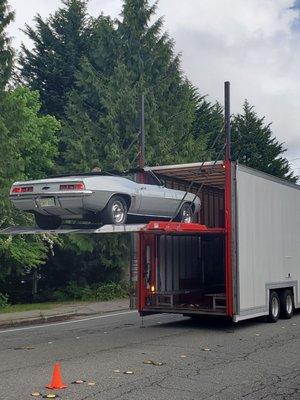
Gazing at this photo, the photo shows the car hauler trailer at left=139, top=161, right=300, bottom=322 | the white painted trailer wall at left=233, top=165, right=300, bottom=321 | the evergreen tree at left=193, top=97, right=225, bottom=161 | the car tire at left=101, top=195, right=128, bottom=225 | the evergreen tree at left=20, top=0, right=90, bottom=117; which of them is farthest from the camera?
the evergreen tree at left=193, top=97, right=225, bottom=161

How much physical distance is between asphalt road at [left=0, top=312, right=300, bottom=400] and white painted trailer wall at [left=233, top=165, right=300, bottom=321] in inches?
32.5

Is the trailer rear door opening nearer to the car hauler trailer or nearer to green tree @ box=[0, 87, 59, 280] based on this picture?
the car hauler trailer

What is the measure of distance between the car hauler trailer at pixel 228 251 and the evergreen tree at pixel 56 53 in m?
17.4

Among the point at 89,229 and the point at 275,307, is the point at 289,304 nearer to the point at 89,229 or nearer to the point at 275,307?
the point at 275,307

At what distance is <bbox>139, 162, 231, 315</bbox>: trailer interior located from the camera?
44.1ft

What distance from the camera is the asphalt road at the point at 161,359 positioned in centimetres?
750

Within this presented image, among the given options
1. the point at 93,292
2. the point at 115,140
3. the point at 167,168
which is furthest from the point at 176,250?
the point at 115,140

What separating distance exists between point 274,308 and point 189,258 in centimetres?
234

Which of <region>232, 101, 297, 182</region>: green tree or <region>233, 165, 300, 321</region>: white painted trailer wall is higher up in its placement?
<region>232, 101, 297, 182</region>: green tree

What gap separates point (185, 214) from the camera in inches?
521

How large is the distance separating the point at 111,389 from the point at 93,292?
17.0 metres

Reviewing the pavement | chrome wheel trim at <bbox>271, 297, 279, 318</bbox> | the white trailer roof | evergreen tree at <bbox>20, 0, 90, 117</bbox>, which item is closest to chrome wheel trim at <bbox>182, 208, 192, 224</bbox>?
the white trailer roof

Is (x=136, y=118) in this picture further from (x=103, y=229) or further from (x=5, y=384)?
(x=5, y=384)

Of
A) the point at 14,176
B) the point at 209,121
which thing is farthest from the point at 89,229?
the point at 209,121
